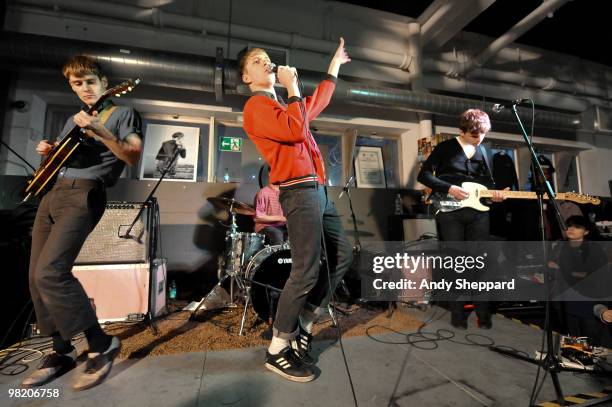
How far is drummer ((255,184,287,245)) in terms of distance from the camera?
3.21m

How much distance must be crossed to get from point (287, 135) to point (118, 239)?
2185 mm

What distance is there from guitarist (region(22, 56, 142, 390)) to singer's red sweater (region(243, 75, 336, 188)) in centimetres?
75

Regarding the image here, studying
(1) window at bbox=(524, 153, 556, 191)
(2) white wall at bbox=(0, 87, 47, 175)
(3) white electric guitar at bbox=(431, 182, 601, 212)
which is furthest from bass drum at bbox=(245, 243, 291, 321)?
(1) window at bbox=(524, 153, 556, 191)

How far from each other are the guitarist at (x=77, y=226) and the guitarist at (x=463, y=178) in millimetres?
2498

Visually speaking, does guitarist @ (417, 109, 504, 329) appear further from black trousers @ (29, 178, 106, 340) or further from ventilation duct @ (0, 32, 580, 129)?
black trousers @ (29, 178, 106, 340)

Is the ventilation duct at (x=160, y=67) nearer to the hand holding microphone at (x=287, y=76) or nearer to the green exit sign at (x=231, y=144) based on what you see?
the green exit sign at (x=231, y=144)

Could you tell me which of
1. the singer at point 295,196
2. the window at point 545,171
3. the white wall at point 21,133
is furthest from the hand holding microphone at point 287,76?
the window at point 545,171

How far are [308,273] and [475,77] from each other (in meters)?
5.62

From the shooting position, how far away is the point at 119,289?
2.62m

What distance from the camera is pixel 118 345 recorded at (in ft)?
5.62

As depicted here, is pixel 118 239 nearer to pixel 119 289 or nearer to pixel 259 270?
pixel 119 289

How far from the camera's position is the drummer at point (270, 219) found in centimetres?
321

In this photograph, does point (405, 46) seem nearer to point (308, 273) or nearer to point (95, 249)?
point (308, 273)

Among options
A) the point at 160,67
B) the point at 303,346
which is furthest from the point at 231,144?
the point at 303,346
